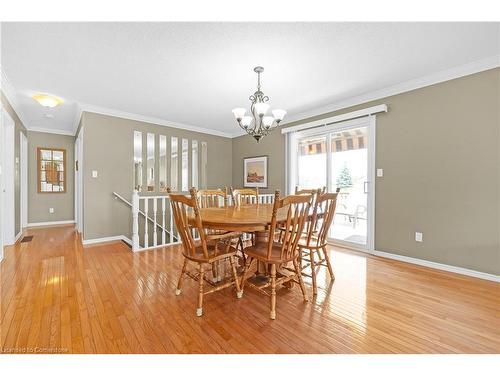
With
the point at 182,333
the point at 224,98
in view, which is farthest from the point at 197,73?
the point at 182,333

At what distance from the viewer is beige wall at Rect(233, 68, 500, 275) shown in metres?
2.38

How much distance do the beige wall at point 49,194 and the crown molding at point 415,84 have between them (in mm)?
5789

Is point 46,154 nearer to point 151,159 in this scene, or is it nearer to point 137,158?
point 137,158

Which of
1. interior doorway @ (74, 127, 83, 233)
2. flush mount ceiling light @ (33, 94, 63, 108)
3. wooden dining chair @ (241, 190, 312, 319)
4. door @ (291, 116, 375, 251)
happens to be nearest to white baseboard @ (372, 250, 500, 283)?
door @ (291, 116, 375, 251)

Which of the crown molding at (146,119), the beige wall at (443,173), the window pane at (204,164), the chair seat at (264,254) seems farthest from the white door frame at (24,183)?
the beige wall at (443,173)

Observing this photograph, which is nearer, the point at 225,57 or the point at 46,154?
the point at 225,57

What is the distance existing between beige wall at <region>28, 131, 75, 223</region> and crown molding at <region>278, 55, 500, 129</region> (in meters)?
5.79

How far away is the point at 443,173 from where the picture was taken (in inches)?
104

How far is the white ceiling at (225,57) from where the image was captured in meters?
1.89

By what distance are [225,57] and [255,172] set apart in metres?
3.10

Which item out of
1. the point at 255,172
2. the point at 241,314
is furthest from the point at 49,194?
the point at 241,314

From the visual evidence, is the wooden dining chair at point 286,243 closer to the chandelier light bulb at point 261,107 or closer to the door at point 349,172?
the chandelier light bulb at point 261,107

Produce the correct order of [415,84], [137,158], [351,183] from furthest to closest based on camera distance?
[137,158] < [351,183] < [415,84]
